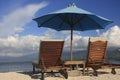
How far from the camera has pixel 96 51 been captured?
39.7 feet

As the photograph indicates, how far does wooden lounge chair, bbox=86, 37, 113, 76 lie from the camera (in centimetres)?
1187

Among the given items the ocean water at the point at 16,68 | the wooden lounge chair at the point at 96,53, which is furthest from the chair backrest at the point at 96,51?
the ocean water at the point at 16,68

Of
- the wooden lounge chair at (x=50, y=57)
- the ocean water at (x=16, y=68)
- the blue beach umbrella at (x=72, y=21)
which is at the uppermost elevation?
the blue beach umbrella at (x=72, y=21)

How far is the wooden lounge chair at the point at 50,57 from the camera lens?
11055mm

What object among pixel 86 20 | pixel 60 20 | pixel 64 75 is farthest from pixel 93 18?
pixel 64 75

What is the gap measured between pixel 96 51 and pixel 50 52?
1765 millimetres

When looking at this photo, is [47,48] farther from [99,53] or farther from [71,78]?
[99,53]

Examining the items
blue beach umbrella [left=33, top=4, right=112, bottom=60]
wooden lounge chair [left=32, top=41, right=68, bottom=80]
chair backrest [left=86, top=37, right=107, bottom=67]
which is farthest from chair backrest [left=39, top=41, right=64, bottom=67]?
blue beach umbrella [left=33, top=4, right=112, bottom=60]

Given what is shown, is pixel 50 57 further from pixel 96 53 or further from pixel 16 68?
pixel 16 68

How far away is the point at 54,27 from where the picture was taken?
14.9 m

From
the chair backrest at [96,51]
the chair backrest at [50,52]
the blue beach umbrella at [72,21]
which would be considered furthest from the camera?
the blue beach umbrella at [72,21]

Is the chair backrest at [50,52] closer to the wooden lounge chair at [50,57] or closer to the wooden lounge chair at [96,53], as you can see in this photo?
the wooden lounge chair at [50,57]

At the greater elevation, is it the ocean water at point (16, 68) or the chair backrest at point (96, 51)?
the chair backrest at point (96, 51)

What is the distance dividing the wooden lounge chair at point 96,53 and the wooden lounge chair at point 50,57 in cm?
105
